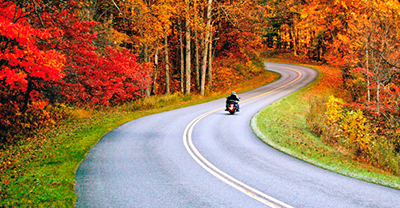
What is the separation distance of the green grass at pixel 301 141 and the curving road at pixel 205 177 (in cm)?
50

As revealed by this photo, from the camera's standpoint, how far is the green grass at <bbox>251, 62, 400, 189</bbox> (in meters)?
8.22

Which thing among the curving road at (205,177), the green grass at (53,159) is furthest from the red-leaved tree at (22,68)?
the curving road at (205,177)

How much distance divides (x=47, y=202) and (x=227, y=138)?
7.84 m

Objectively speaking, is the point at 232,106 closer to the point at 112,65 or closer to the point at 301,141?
the point at 301,141

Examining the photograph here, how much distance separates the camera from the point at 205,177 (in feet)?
25.6

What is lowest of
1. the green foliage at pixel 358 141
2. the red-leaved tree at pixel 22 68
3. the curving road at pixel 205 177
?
the green foliage at pixel 358 141

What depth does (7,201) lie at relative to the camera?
19.5 feet

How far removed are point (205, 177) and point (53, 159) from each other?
5249 millimetres

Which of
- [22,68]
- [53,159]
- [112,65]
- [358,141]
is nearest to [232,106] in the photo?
[358,141]

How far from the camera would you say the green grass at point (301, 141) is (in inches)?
324

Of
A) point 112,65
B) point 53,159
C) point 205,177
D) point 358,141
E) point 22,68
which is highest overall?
point 22,68

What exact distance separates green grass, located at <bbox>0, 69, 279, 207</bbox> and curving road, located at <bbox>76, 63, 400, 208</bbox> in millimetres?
408

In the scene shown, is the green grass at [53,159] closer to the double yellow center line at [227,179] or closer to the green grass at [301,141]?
the double yellow center line at [227,179]

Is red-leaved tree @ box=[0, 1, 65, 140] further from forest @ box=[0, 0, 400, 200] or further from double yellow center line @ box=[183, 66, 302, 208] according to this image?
double yellow center line @ box=[183, 66, 302, 208]
